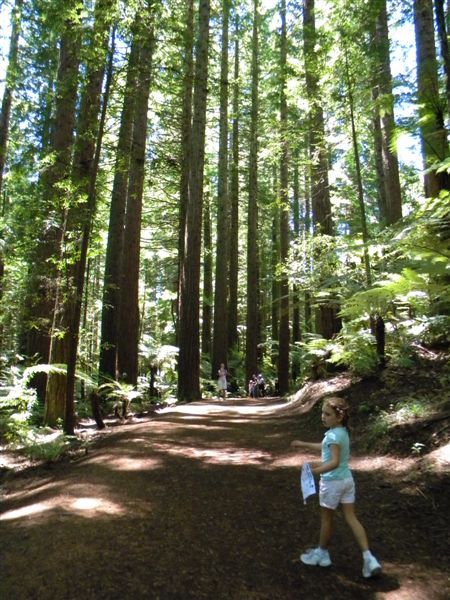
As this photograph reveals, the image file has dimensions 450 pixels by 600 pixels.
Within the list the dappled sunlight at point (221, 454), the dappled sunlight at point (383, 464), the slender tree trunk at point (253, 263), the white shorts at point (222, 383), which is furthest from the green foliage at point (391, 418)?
the slender tree trunk at point (253, 263)

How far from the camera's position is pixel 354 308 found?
7.38 metres

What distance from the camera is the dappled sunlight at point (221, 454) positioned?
6.45 m

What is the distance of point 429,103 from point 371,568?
6.01 meters

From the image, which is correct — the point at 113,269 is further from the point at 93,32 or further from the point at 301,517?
the point at 301,517

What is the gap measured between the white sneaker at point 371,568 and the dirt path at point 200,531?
0.06 m

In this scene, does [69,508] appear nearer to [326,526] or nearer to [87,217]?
[326,526]

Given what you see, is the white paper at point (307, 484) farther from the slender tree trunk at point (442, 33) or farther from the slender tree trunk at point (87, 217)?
the slender tree trunk at point (87, 217)

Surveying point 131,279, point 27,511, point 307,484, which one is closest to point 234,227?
point 131,279

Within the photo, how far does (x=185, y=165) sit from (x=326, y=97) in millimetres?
7817

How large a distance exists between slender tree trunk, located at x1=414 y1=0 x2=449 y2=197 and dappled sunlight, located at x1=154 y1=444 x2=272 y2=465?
433 centimetres

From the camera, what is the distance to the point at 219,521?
14.3 ft

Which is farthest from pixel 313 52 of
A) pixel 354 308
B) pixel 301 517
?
pixel 301 517

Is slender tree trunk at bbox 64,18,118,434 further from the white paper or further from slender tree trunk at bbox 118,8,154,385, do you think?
the white paper

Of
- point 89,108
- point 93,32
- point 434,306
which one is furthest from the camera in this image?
point 89,108
